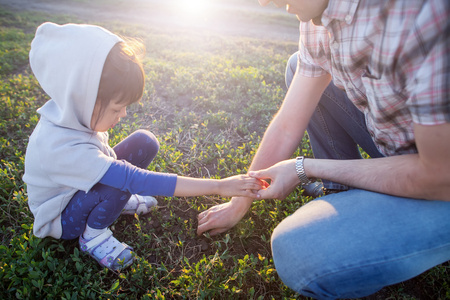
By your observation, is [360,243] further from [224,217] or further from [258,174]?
[224,217]

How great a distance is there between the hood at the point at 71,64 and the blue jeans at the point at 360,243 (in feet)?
4.77

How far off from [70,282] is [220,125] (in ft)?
8.25

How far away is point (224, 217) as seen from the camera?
239 cm

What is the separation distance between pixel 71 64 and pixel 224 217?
4.95 ft

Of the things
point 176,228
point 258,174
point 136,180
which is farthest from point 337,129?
point 136,180

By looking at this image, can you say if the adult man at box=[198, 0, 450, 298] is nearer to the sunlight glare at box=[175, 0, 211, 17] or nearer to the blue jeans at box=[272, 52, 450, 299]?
the blue jeans at box=[272, 52, 450, 299]

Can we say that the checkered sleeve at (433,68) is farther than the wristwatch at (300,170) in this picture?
No

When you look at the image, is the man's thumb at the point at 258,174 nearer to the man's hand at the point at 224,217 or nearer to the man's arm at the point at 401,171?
the man's arm at the point at 401,171

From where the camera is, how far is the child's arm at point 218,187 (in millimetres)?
2088

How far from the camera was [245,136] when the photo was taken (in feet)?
12.4

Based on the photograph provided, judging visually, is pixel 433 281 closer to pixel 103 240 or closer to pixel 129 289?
pixel 129 289

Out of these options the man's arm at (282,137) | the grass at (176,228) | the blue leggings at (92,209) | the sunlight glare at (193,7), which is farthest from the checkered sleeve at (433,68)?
the sunlight glare at (193,7)

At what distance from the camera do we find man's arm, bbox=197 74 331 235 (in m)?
2.38

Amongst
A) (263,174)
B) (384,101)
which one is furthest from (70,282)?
(384,101)
